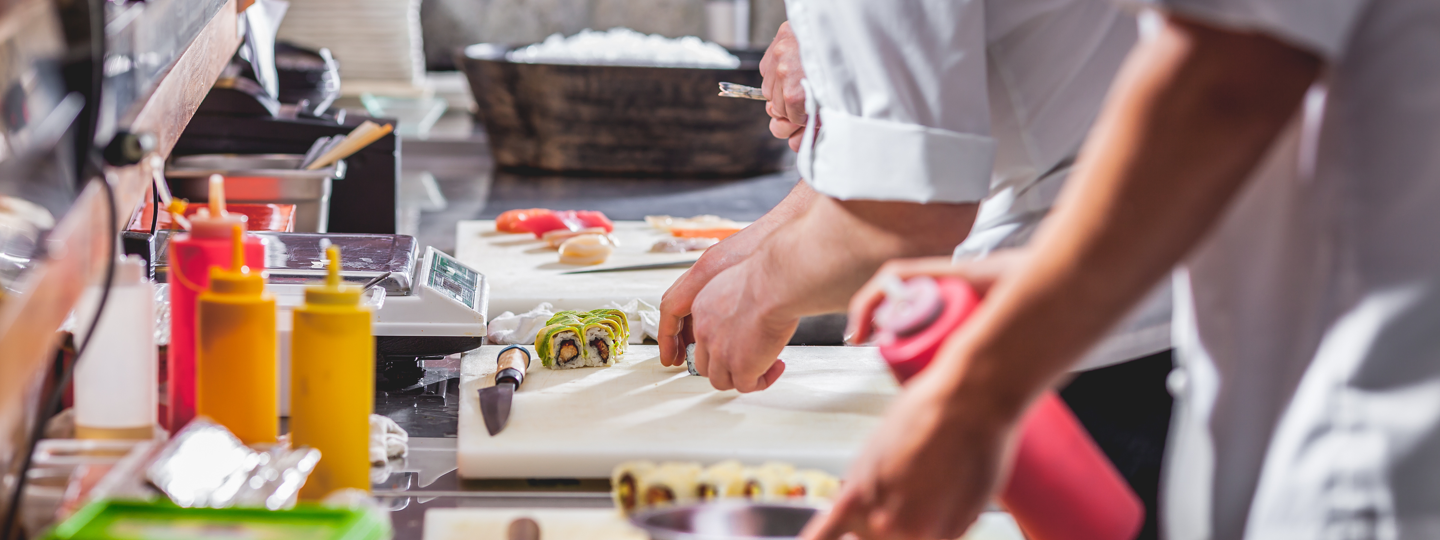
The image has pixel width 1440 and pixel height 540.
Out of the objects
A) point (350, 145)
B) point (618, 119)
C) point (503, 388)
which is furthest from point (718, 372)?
point (618, 119)

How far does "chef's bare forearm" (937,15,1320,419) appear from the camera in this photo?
586mm

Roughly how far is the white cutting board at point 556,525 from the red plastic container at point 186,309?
22cm

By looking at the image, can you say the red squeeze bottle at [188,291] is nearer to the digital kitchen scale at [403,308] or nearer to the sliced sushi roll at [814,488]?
the digital kitchen scale at [403,308]

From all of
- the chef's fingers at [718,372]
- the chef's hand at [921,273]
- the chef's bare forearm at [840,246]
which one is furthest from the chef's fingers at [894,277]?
the chef's fingers at [718,372]

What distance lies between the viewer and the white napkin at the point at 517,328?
1.63 metres

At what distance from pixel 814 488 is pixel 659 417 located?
1.27 ft

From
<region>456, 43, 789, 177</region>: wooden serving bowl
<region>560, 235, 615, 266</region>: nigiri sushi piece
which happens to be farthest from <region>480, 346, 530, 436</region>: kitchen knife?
<region>456, 43, 789, 177</region>: wooden serving bowl

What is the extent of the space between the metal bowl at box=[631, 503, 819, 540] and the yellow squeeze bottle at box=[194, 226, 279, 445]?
1.11ft

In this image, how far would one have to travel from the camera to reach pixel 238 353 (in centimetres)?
90

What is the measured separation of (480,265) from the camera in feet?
6.98

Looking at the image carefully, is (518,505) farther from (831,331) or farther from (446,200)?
(446,200)

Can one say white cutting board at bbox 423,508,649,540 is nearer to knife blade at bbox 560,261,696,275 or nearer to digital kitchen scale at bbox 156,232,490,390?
digital kitchen scale at bbox 156,232,490,390

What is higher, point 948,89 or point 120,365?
point 948,89

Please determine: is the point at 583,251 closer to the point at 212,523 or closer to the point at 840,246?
the point at 840,246
